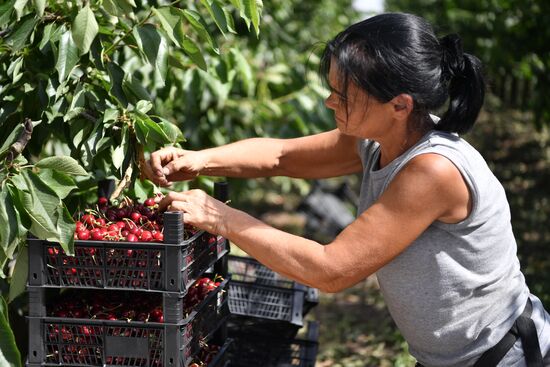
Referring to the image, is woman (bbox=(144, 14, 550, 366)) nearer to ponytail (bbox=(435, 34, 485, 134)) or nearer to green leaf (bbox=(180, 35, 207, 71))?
ponytail (bbox=(435, 34, 485, 134))

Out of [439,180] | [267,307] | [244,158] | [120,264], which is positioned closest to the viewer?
[439,180]

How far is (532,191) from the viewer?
25.7 ft

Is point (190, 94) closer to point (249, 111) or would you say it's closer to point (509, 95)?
point (249, 111)

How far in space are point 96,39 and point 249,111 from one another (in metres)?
2.24

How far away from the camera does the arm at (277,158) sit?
8.21ft

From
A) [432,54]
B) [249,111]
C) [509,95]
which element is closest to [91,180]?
[432,54]

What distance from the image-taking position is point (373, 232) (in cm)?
196

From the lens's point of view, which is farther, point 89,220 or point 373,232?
point 89,220

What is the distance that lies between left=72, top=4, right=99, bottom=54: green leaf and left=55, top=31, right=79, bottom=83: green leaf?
54mm

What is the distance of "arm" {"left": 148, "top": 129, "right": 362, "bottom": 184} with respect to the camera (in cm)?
250

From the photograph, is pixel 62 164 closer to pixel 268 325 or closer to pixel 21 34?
pixel 21 34

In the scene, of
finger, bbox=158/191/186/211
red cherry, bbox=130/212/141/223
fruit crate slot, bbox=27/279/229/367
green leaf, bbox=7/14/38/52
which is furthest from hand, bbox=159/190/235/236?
green leaf, bbox=7/14/38/52

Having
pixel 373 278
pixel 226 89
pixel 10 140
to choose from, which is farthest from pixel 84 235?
pixel 373 278

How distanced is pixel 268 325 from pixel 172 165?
0.96 metres
